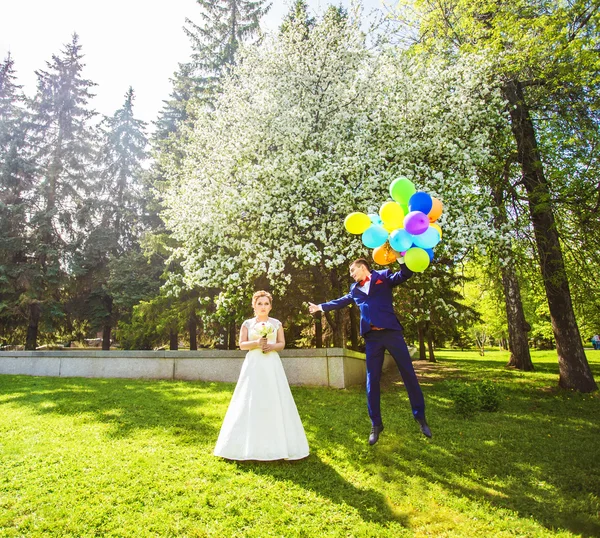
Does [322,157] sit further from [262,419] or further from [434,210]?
[262,419]

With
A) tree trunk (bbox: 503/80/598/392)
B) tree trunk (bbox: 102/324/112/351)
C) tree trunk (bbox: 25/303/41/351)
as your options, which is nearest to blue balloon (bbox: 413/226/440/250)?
tree trunk (bbox: 503/80/598/392)

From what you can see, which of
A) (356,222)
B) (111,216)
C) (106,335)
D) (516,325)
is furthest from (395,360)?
(111,216)

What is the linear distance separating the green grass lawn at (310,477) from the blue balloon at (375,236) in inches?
119

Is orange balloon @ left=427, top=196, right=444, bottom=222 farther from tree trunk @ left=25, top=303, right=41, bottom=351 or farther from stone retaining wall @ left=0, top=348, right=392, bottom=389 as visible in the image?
tree trunk @ left=25, top=303, right=41, bottom=351

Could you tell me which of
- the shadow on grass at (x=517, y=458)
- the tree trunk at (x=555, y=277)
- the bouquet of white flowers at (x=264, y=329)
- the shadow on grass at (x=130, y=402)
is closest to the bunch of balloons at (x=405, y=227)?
the bouquet of white flowers at (x=264, y=329)

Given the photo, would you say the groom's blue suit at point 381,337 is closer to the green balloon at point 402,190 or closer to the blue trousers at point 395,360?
the blue trousers at point 395,360

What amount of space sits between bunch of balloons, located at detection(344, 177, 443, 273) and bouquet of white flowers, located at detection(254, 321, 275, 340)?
6.02 feet

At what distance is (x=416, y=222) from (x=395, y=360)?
1.92 m

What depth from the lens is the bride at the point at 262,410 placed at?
547 cm

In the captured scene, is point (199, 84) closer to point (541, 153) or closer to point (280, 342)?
point (541, 153)

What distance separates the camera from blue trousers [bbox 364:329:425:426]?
5.56 meters

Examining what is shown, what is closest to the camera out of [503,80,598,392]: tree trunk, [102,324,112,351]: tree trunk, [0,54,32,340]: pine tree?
[503,80,598,392]: tree trunk

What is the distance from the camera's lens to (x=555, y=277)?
1056 centimetres

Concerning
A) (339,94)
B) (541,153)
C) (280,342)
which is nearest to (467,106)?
(541,153)
